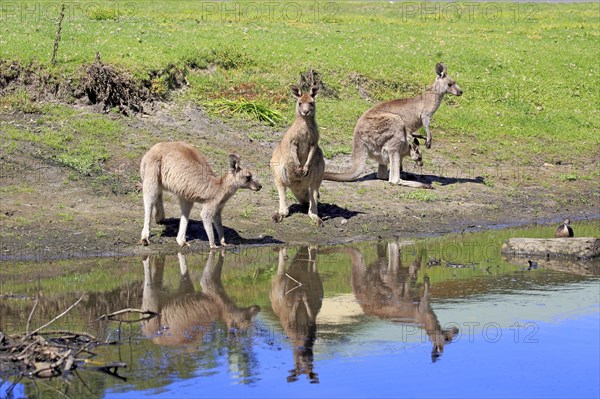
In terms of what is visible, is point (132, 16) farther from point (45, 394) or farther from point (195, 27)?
point (45, 394)

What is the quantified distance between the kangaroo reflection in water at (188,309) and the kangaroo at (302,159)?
2.72 m

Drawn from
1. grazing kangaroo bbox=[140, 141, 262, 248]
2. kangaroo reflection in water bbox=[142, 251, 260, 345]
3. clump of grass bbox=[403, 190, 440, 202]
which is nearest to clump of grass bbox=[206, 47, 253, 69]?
clump of grass bbox=[403, 190, 440, 202]

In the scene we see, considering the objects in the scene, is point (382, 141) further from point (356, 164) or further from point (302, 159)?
point (302, 159)

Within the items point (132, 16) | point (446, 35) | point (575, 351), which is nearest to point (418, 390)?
point (575, 351)

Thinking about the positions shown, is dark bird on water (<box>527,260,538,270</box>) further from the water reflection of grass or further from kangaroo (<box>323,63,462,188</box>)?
kangaroo (<box>323,63,462,188</box>)

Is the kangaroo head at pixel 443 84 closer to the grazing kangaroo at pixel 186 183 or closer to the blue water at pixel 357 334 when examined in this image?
the blue water at pixel 357 334

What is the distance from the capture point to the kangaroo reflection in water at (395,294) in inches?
416

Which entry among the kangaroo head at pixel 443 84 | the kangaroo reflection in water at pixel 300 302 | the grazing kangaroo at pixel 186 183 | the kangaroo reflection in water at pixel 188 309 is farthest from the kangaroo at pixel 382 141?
the kangaroo reflection in water at pixel 188 309

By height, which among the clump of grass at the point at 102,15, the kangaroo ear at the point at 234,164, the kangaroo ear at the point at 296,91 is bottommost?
the kangaroo ear at the point at 234,164

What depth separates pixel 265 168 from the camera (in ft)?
58.6

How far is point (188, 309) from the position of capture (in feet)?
36.8

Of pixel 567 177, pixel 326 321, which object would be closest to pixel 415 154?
pixel 567 177

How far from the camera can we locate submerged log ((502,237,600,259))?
1425 centimetres

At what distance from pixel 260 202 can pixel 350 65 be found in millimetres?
7889
